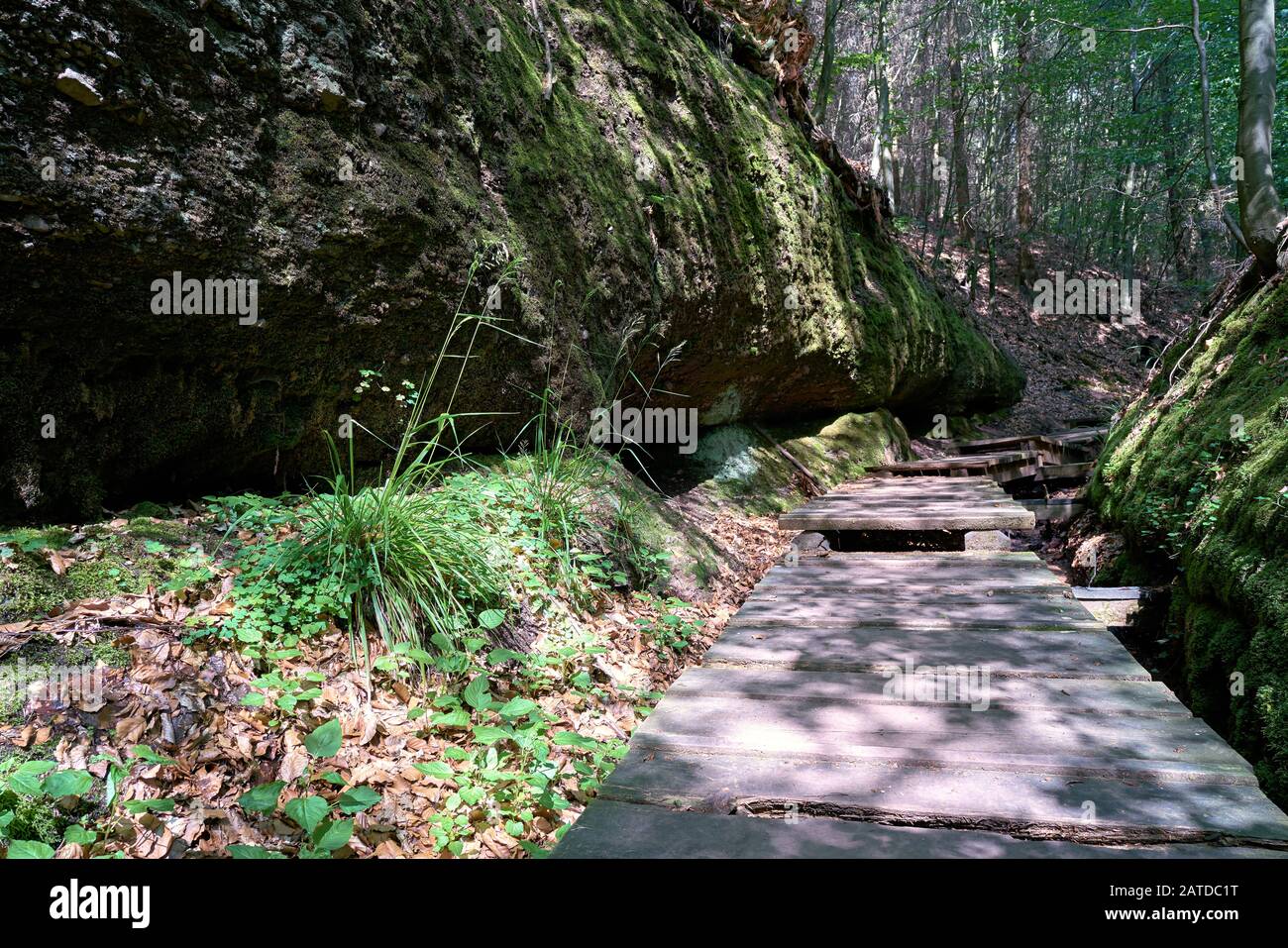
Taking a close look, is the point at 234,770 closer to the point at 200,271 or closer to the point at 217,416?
the point at 217,416

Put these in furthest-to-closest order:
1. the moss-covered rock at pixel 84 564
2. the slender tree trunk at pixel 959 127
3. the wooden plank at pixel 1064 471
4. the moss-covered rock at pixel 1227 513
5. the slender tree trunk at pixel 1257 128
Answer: the slender tree trunk at pixel 959 127, the wooden plank at pixel 1064 471, the slender tree trunk at pixel 1257 128, the moss-covered rock at pixel 1227 513, the moss-covered rock at pixel 84 564

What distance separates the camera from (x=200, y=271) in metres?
2.69

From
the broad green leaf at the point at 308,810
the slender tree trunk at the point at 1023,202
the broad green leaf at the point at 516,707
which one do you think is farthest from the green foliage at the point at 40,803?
the slender tree trunk at the point at 1023,202

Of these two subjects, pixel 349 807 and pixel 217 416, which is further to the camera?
pixel 217 416

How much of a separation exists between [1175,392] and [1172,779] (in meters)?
4.86

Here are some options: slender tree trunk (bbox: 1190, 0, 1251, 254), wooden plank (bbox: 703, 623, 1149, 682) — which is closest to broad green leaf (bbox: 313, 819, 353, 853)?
wooden plank (bbox: 703, 623, 1149, 682)

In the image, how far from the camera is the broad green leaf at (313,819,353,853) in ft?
5.56

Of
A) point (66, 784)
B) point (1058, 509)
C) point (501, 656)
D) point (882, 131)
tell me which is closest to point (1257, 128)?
point (1058, 509)

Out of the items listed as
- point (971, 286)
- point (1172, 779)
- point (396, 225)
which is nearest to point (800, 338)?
point (396, 225)

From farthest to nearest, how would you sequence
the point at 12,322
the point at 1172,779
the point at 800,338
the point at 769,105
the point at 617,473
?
the point at 769,105 → the point at 800,338 → the point at 617,473 → the point at 12,322 → the point at 1172,779

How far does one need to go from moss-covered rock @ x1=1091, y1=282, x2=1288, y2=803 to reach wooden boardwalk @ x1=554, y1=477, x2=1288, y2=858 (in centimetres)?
56

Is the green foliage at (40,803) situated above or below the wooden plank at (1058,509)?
below

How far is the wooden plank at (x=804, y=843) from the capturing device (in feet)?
4.43

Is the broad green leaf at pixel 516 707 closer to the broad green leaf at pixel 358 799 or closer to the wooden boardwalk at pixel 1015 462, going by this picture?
the broad green leaf at pixel 358 799
